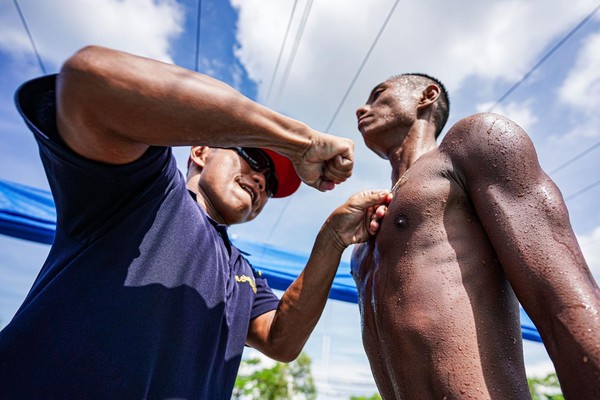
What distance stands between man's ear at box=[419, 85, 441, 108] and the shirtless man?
0.67 metres

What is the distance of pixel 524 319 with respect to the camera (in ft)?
13.7

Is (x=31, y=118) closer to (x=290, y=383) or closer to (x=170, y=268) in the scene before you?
(x=170, y=268)

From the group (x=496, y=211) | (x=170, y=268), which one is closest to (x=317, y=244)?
(x=170, y=268)

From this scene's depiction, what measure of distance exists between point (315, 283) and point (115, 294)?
98 centimetres

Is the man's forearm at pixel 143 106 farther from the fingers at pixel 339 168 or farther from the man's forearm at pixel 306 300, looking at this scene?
the man's forearm at pixel 306 300

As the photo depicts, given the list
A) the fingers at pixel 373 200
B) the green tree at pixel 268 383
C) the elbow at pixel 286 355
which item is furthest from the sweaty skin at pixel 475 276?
the green tree at pixel 268 383

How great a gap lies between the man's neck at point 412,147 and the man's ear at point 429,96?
0.41ft

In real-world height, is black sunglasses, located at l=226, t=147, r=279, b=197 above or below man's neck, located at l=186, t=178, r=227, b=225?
above

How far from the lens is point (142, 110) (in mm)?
980

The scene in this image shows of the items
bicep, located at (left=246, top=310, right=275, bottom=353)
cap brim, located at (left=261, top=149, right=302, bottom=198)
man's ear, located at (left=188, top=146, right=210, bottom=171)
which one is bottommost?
bicep, located at (left=246, top=310, right=275, bottom=353)

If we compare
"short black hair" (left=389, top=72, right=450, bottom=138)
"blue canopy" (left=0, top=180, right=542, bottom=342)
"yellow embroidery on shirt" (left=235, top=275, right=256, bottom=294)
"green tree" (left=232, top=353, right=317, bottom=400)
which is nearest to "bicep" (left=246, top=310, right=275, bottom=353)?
"yellow embroidery on shirt" (left=235, top=275, right=256, bottom=294)

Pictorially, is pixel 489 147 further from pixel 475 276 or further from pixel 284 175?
pixel 284 175

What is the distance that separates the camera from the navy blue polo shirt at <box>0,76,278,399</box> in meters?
1.21

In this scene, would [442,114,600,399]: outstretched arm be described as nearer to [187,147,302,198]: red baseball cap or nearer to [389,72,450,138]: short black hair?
[389,72,450,138]: short black hair
